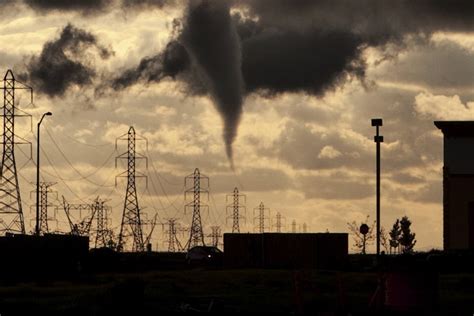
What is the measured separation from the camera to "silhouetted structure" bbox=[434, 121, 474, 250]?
95.9 meters

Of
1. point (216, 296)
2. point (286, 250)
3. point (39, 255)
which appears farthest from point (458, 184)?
point (216, 296)

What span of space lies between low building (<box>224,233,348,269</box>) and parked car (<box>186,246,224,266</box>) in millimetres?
5308

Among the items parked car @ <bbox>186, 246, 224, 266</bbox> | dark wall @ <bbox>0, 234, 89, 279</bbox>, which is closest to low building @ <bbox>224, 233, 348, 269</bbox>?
parked car @ <bbox>186, 246, 224, 266</bbox>

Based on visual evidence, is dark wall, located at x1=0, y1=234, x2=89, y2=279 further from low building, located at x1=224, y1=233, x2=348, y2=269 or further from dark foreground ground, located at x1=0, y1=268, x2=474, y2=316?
low building, located at x1=224, y1=233, x2=348, y2=269

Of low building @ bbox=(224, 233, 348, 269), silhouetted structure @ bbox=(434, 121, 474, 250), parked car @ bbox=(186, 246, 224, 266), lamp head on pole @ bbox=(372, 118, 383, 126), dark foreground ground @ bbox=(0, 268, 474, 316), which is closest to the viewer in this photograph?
dark foreground ground @ bbox=(0, 268, 474, 316)

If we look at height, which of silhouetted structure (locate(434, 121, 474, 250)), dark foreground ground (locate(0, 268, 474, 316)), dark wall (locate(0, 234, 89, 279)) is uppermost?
silhouetted structure (locate(434, 121, 474, 250))

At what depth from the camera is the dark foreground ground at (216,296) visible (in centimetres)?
3622

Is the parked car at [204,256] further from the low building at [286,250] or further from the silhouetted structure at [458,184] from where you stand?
the silhouetted structure at [458,184]

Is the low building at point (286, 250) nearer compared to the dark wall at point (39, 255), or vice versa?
the dark wall at point (39, 255)

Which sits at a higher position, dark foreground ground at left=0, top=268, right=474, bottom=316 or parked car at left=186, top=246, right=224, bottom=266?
parked car at left=186, top=246, right=224, bottom=266

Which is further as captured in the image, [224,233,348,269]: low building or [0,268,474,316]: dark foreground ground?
[224,233,348,269]: low building

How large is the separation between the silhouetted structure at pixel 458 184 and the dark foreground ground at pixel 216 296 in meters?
33.7

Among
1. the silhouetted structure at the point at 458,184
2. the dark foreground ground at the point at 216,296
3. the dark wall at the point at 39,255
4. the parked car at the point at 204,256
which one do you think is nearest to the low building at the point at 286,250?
the parked car at the point at 204,256

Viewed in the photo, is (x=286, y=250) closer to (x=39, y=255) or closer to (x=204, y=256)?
(x=204, y=256)
